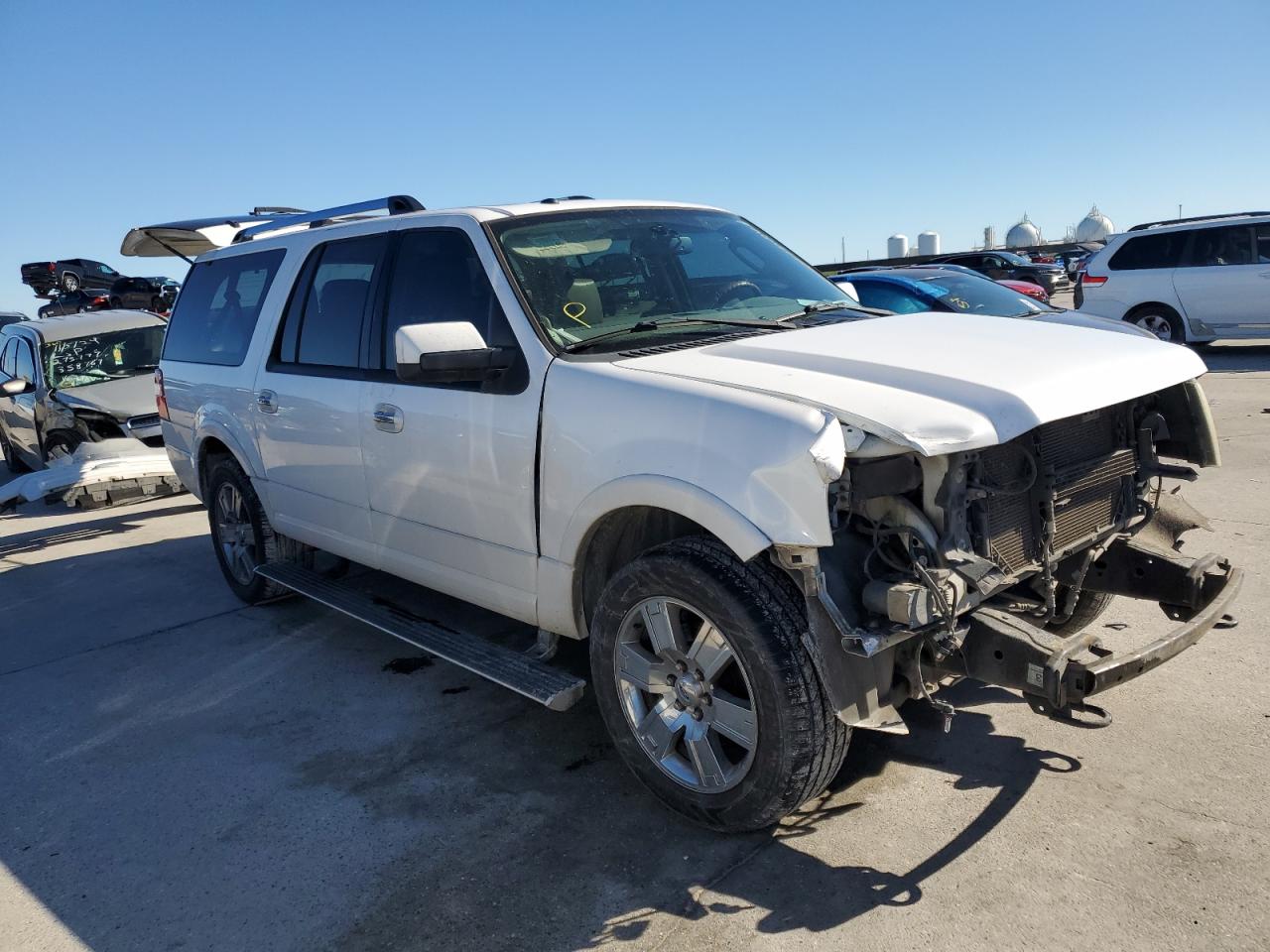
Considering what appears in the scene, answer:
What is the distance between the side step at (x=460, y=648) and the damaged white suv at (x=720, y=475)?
2cm

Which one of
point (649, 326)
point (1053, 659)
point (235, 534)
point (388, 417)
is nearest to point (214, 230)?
point (235, 534)

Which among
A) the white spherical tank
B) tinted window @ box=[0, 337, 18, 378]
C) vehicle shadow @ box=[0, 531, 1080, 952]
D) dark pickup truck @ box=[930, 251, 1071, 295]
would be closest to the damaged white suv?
vehicle shadow @ box=[0, 531, 1080, 952]

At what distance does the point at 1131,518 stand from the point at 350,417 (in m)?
3.27

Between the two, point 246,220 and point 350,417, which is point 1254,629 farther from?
point 246,220

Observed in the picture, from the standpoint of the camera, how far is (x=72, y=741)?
4336 millimetres

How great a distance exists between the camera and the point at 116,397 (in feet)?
33.2

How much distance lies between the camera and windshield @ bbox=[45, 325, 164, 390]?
1041 centimetres

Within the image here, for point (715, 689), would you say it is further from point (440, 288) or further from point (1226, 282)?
point (1226, 282)

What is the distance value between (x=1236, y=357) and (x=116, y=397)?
1475 cm

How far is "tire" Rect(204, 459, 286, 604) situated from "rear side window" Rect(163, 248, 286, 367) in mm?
697

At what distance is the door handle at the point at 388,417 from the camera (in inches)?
166

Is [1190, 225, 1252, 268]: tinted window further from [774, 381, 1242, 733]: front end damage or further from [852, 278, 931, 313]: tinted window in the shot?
[774, 381, 1242, 733]: front end damage

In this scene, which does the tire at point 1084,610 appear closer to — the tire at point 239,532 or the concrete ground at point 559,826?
the concrete ground at point 559,826

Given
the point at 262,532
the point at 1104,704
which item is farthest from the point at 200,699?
the point at 1104,704
